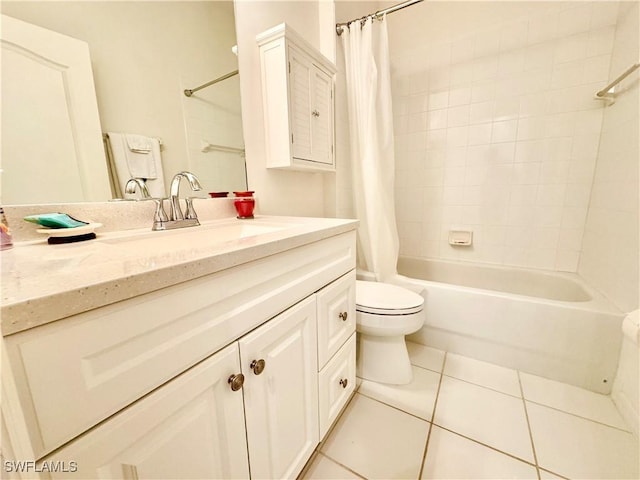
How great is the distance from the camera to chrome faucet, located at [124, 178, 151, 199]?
0.85 metres

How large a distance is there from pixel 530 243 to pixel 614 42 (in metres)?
1.18

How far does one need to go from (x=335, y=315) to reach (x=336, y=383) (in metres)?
0.28

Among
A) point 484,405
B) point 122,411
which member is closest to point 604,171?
point 484,405

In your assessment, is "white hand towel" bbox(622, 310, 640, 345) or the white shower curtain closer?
"white hand towel" bbox(622, 310, 640, 345)

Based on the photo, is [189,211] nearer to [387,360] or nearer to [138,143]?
[138,143]

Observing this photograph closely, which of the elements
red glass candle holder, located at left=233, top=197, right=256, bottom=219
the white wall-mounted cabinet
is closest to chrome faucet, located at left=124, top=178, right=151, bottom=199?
red glass candle holder, located at left=233, top=197, right=256, bottom=219

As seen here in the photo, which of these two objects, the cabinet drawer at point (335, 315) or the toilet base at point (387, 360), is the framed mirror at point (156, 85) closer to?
the cabinet drawer at point (335, 315)

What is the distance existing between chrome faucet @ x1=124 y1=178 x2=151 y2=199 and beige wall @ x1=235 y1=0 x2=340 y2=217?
1.51ft

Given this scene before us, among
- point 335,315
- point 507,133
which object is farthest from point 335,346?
point 507,133

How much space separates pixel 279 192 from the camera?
141cm

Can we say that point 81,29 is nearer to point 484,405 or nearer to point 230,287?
point 230,287

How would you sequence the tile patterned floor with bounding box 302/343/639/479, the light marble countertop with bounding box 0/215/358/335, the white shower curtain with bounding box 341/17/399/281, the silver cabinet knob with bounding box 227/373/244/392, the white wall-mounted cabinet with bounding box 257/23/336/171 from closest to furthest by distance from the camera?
the light marble countertop with bounding box 0/215/358/335 → the silver cabinet knob with bounding box 227/373/244/392 → the tile patterned floor with bounding box 302/343/639/479 → the white wall-mounted cabinet with bounding box 257/23/336/171 → the white shower curtain with bounding box 341/17/399/281

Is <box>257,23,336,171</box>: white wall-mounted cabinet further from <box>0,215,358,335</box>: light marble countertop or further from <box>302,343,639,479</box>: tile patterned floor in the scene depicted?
<box>302,343,639,479</box>: tile patterned floor

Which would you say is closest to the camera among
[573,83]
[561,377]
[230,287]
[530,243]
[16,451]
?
[16,451]
